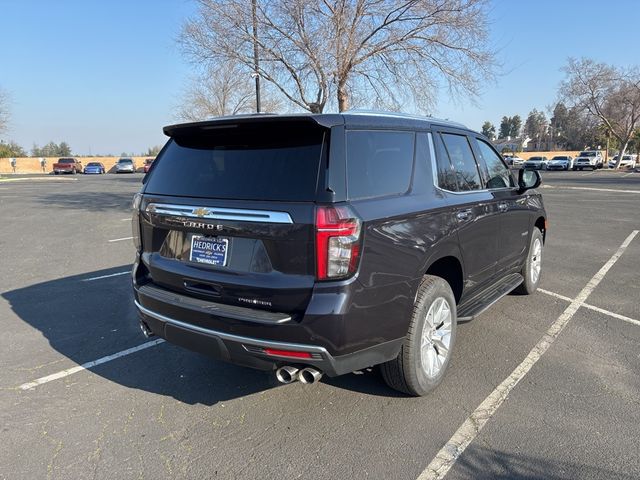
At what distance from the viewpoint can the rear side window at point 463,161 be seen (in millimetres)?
3846

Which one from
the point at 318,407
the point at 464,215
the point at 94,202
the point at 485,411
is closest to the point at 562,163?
the point at 94,202

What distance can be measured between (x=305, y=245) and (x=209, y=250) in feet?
2.27

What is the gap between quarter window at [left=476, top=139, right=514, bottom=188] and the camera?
454 centimetres

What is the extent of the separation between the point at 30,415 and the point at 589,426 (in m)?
3.60

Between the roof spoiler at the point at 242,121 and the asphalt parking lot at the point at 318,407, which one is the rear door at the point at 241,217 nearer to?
the roof spoiler at the point at 242,121

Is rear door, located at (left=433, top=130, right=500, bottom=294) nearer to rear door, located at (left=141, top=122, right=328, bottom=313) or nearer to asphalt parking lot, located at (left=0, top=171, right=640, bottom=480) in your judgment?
asphalt parking lot, located at (left=0, top=171, right=640, bottom=480)

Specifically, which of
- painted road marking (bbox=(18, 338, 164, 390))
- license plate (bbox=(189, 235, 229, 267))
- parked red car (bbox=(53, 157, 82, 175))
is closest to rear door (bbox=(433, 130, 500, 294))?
license plate (bbox=(189, 235, 229, 267))

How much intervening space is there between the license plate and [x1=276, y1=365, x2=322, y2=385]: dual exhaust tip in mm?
722

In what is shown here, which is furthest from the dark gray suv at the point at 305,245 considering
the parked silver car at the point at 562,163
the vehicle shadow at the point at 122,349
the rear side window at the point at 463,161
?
the parked silver car at the point at 562,163

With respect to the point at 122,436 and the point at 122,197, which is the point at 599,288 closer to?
the point at 122,436

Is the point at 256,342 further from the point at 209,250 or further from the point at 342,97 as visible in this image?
the point at 342,97

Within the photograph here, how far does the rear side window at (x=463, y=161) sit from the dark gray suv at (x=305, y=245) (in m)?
0.24

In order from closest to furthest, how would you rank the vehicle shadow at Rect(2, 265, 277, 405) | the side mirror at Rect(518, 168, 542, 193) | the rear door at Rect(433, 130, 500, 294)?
the vehicle shadow at Rect(2, 265, 277, 405) → the rear door at Rect(433, 130, 500, 294) → the side mirror at Rect(518, 168, 542, 193)

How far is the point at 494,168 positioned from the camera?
473 cm
